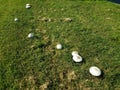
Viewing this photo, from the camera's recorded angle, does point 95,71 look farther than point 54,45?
No

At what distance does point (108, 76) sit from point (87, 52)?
1.15 m

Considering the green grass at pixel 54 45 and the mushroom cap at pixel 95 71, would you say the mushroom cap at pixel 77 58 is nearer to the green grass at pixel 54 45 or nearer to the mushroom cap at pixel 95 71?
the green grass at pixel 54 45

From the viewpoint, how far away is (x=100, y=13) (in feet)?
30.3

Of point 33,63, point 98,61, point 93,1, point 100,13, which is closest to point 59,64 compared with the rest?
point 33,63

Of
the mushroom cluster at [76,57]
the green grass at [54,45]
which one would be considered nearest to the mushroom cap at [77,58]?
the mushroom cluster at [76,57]

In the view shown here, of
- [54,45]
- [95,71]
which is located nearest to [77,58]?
[95,71]

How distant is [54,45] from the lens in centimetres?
695

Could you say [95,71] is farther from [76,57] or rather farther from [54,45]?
[54,45]

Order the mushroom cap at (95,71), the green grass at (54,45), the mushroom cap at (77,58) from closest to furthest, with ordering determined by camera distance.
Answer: the green grass at (54,45) → the mushroom cap at (95,71) → the mushroom cap at (77,58)

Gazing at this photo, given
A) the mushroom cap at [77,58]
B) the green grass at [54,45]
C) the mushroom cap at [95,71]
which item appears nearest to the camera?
the green grass at [54,45]

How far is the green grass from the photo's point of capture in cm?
564

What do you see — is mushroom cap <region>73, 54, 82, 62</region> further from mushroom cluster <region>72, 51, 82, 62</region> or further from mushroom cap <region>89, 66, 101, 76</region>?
mushroom cap <region>89, 66, 101, 76</region>

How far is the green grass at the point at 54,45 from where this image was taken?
5.64 meters

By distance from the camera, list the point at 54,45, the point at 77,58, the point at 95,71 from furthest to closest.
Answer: the point at 54,45 < the point at 77,58 < the point at 95,71
